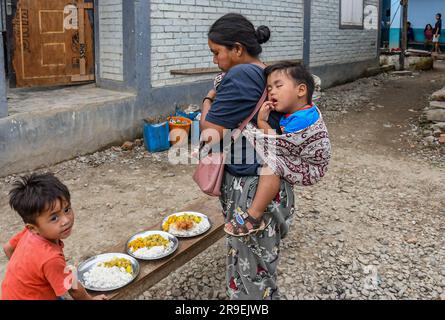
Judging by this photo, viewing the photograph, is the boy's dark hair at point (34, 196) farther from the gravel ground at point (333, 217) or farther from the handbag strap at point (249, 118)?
the gravel ground at point (333, 217)

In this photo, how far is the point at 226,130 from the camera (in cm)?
215

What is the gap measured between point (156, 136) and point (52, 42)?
209 centimetres

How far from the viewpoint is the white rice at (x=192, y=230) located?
329cm

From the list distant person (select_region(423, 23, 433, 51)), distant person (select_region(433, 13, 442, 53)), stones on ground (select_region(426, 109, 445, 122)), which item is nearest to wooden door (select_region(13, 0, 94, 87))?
stones on ground (select_region(426, 109, 445, 122))

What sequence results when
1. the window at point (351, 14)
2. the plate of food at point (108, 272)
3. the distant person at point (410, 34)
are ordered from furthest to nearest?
the distant person at point (410, 34) → the window at point (351, 14) → the plate of food at point (108, 272)

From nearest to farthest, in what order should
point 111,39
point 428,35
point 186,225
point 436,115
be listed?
point 186,225 < point 111,39 < point 436,115 < point 428,35

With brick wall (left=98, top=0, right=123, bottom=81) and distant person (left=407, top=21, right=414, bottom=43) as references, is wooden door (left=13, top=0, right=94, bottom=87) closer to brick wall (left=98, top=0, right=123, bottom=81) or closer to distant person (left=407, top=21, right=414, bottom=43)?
brick wall (left=98, top=0, right=123, bottom=81)

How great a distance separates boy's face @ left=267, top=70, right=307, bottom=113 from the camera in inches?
81.5

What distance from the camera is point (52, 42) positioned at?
6.61m

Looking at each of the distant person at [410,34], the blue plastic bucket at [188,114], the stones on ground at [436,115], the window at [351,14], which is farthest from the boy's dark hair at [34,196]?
the distant person at [410,34]

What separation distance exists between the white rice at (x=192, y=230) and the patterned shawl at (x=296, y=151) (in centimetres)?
130

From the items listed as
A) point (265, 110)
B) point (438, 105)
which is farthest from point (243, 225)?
point (438, 105)

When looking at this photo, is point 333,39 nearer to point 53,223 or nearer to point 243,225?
point 243,225
